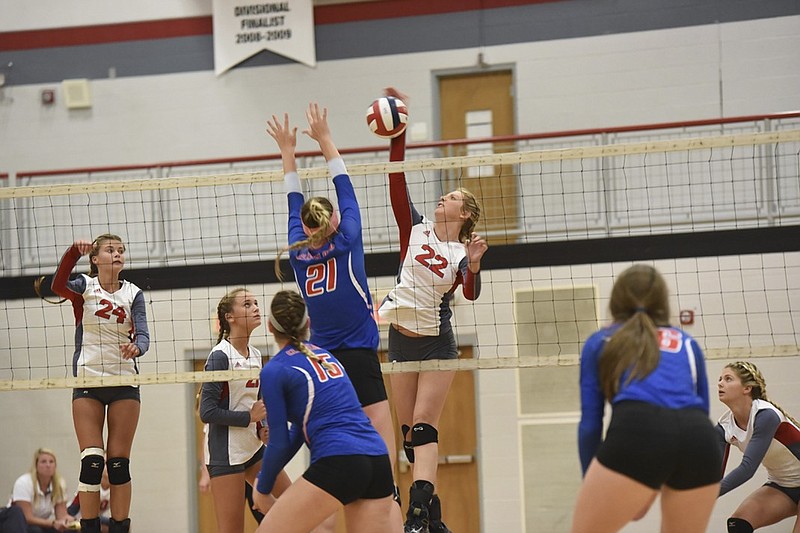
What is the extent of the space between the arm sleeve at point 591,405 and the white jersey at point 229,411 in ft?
9.44

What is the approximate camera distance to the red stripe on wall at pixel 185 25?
13.8m

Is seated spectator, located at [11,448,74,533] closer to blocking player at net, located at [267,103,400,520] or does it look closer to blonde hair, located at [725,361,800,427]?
blocking player at net, located at [267,103,400,520]

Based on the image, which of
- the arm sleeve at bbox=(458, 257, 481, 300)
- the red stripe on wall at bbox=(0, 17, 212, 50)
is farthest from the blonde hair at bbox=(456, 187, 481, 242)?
the red stripe on wall at bbox=(0, 17, 212, 50)

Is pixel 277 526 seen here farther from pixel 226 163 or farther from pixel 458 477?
pixel 226 163

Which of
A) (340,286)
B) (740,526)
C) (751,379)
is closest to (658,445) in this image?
(340,286)

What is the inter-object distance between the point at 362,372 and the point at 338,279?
504 millimetres

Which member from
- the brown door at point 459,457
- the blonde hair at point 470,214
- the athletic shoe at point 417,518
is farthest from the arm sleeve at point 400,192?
the brown door at point 459,457

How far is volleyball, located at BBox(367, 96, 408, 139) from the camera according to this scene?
5.92 metres

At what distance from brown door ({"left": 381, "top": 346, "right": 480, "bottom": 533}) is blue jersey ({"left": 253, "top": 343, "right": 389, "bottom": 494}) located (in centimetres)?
735

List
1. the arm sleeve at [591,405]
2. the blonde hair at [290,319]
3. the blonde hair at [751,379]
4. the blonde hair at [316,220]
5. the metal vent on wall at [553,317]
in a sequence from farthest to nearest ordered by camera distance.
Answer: the metal vent on wall at [553,317], the blonde hair at [751,379], the blonde hair at [316,220], the blonde hair at [290,319], the arm sleeve at [591,405]

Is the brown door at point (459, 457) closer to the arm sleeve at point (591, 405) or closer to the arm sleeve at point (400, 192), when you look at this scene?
the arm sleeve at point (400, 192)

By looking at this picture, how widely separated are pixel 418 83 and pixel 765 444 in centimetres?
821

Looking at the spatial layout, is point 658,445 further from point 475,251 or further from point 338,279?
point 475,251

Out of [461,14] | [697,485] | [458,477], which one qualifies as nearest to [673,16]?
[461,14]
